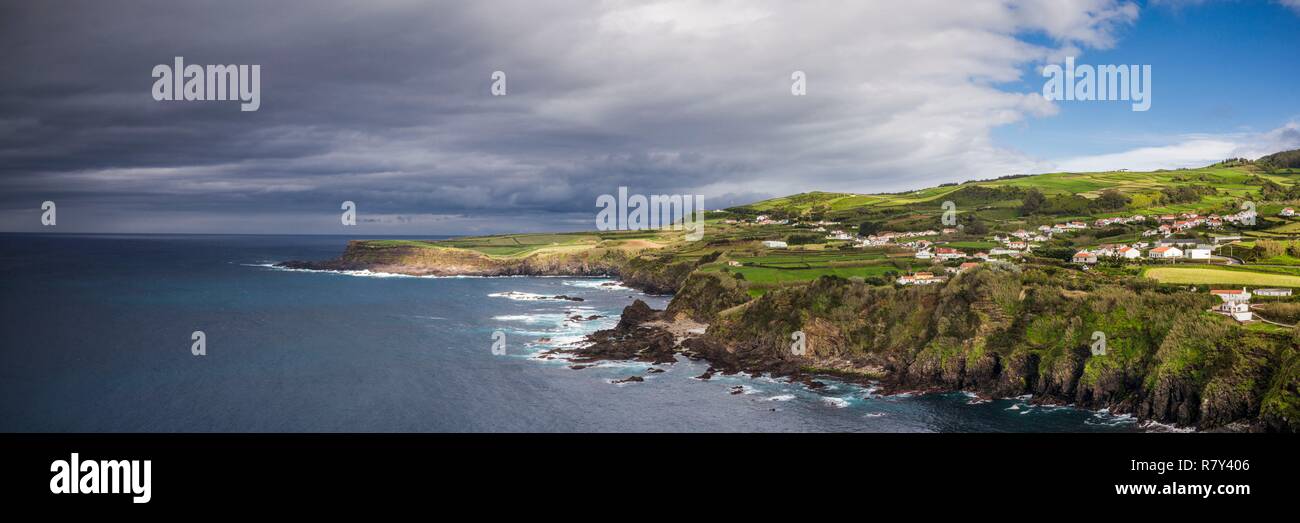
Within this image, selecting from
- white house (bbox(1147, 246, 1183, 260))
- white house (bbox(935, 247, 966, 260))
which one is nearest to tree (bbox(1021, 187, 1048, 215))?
white house (bbox(935, 247, 966, 260))

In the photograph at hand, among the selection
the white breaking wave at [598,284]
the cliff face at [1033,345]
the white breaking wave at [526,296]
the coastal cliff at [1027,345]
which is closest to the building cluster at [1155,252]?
the coastal cliff at [1027,345]

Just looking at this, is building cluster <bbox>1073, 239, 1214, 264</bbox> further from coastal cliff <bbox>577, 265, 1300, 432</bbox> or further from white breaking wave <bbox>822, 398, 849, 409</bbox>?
white breaking wave <bbox>822, 398, 849, 409</bbox>

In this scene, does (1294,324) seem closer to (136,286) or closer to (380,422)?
(380,422)

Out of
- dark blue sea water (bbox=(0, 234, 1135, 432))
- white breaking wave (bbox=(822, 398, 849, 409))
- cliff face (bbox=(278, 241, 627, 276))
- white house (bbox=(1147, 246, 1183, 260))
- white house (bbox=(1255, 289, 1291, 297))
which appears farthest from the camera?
cliff face (bbox=(278, 241, 627, 276))

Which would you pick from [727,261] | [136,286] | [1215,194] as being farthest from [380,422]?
[1215,194]
